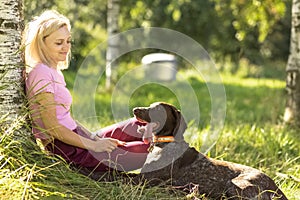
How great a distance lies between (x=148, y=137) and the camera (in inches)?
142

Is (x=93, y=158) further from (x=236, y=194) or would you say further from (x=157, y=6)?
(x=157, y=6)

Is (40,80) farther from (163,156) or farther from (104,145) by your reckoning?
(163,156)

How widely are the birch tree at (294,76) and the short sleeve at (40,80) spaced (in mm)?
3389

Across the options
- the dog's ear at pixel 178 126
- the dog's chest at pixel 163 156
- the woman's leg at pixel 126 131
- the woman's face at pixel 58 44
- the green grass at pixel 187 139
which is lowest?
the green grass at pixel 187 139

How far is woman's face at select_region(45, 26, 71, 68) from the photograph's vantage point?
3.64 metres

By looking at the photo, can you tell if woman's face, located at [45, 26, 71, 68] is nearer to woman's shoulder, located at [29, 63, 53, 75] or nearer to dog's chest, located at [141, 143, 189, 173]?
woman's shoulder, located at [29, 63, 53, 75]

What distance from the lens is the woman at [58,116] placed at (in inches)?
140

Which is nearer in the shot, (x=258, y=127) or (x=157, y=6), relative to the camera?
(x=258, y=127)

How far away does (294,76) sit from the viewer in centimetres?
620

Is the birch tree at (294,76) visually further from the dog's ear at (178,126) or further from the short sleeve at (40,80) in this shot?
the short sleeve at (40,80)

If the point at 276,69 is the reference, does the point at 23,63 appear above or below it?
above

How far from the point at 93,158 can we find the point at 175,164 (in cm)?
55

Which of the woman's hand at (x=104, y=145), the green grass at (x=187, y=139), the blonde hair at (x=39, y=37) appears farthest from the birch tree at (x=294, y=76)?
the blonde hair at (x=39, y=37)

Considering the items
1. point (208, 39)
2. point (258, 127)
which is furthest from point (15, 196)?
point (208, 39)
